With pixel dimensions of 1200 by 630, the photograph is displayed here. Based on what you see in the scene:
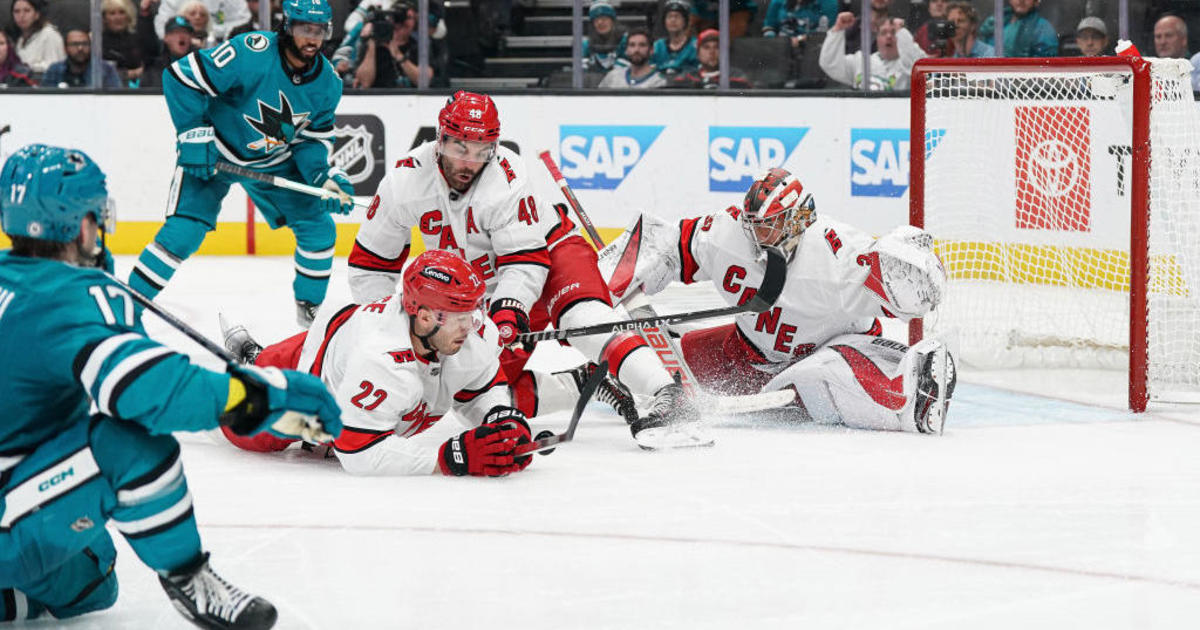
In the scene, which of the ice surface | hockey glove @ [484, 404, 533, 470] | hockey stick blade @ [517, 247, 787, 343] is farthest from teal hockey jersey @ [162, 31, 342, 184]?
hockey glove @ [484, 404, 533, 470]

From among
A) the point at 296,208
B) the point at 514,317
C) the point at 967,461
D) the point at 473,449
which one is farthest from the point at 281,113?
the point at 967,461

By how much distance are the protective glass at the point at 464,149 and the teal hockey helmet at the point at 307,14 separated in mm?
1250

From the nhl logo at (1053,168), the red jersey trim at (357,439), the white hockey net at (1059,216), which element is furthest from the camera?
the nhl logo at (1053,168)

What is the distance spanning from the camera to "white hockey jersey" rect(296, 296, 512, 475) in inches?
128

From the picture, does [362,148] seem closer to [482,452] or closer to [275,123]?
[275,123]

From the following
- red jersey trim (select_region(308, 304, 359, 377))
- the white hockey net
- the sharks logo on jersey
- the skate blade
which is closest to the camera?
red jersey trim (select_region(308, 304, 359, 377))

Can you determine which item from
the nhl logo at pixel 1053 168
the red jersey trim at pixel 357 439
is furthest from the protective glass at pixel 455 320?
the nhl logo at pixel 1053 168

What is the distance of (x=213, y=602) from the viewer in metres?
2.26

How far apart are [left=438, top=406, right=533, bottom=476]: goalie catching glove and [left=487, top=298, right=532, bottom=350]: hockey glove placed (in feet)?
1.36

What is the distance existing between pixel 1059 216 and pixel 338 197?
2.68 meters

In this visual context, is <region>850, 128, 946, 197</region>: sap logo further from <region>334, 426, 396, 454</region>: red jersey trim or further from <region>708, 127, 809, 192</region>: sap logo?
<region>334, 426, 396, 454</region>: red jersey trim

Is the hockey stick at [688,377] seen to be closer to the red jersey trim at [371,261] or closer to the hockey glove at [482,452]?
the red jersey trim at [371,261]

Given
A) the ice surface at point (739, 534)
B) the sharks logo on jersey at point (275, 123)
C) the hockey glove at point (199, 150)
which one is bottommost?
the ice surface at point (739, 534)

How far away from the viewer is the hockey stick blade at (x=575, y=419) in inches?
134
